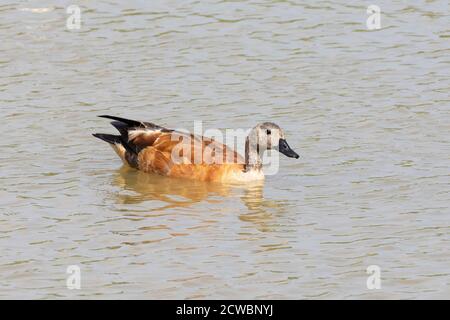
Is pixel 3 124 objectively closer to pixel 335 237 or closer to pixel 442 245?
pixel 335 237

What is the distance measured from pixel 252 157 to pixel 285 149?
1.82 feet

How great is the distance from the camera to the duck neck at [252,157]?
14.7 meters

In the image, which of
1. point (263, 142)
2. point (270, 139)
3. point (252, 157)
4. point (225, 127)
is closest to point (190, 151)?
point (252, 157)

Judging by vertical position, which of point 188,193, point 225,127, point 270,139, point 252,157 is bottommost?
point 188,193

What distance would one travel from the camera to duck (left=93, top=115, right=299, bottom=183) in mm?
14680

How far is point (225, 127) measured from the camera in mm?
16109

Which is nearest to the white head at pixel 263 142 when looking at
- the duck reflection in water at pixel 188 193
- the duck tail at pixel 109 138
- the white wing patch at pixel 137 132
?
the duck reflection in water at pixel 188 193

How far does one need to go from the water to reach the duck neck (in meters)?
0.32

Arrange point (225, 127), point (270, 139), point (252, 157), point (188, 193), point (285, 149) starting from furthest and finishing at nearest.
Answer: point (225, 127)
point (252, 157)
point (270, 139)
point (285, 149)
point (188, 193)

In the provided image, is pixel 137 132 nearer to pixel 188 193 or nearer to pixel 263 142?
pixel 188 193

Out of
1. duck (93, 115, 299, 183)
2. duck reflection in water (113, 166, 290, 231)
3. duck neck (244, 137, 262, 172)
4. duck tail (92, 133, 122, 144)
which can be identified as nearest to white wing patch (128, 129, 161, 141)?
duck (93, 115, 299, 183)

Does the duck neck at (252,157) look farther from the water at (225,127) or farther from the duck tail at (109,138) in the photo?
the duck tail at (109,138)

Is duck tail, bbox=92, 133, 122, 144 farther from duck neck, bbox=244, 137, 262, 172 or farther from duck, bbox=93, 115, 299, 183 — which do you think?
duck neck, bbox=244, 137, 262, 172

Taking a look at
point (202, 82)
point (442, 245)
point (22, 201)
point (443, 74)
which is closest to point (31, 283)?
point (22, 201)
